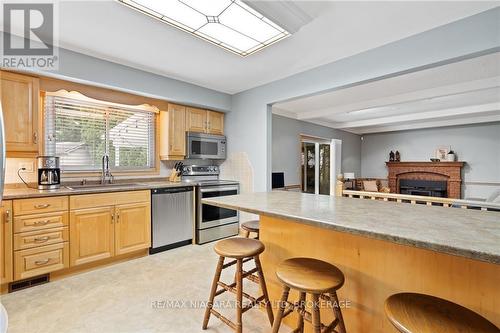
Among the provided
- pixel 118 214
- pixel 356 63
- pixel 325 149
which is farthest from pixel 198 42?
pixel 325 149

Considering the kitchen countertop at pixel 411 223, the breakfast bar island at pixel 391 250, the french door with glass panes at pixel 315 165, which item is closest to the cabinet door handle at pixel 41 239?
the breakfast bar island at pixel 391 250

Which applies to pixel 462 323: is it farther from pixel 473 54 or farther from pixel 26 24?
pixel 26 24

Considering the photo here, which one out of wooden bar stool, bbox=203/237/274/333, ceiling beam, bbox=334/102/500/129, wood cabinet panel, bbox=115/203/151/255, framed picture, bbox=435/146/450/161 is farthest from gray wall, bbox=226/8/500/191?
framed picture, bbox=435/146/450/161

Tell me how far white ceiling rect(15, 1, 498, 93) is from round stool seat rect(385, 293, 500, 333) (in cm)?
196

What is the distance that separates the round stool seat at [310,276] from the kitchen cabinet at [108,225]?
2219mm

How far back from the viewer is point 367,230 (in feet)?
3.44

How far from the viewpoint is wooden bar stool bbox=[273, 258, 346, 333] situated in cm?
120

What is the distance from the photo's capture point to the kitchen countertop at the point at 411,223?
34.2 inches

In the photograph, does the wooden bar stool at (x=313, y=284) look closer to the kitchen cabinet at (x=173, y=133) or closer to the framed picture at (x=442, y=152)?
the kitchen cabinet at (x=173, y=133)

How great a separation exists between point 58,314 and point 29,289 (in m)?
0.67

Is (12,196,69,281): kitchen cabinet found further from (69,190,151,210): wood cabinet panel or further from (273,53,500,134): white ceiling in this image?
(273,53,500,134): white ceiling

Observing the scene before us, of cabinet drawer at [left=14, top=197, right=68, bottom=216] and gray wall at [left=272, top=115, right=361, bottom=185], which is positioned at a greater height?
gray wall at [left=272, top=115, right=361, bottom=185]

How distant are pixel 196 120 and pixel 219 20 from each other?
2.10 metres

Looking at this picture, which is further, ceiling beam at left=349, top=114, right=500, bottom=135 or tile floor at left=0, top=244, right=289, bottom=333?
ceiling beam at left=349, top=114, right=500, bottom=135
